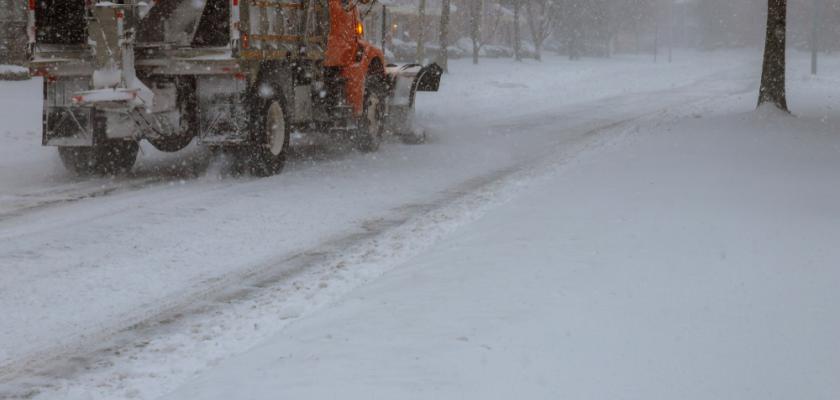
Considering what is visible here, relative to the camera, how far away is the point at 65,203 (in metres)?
9.96

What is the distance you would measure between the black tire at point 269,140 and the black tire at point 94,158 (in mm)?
1787

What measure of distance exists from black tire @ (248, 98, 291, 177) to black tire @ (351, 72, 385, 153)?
257 cm

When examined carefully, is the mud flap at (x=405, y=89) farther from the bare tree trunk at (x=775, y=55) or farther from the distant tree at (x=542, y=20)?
the distant tree at (x=542, y=20)

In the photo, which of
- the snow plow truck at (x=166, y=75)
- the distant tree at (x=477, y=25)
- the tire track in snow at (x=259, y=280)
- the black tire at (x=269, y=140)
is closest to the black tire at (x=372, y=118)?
the snow plow truck at (x=166, y=75)

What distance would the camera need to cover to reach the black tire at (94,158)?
12.2 meters

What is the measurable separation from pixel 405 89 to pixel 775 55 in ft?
28.6

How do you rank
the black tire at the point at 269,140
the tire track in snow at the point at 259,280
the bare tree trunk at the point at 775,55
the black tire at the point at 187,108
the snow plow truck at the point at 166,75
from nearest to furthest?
the tire track in snow at the point at 259,280, the snow plow truck at the point at 166,75, the black tire at the point at 187,108, the black tire at the point at 269,140, the bare tree trunk at the point at 775,55

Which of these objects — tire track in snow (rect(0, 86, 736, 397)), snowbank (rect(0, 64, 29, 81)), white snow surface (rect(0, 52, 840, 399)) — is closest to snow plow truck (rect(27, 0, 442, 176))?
white snow surface (rect(0, 52, 840, 399))

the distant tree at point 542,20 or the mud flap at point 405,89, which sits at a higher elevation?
the distant tree at point 542,20

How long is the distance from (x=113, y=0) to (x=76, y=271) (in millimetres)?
5326

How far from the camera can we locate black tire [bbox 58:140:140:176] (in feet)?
39.9

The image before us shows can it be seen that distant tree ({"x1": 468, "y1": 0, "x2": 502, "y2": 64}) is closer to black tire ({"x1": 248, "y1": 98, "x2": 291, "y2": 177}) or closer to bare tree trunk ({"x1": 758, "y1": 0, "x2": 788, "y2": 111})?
bare tree trunk ({"x1": 758, "y1": 0, "x2": 788, "y2": 111})

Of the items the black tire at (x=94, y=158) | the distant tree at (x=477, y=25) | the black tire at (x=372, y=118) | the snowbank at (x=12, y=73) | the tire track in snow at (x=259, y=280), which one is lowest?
the tire track in snow at (x=259, y=280)

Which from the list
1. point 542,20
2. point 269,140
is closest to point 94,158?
point 269,140
